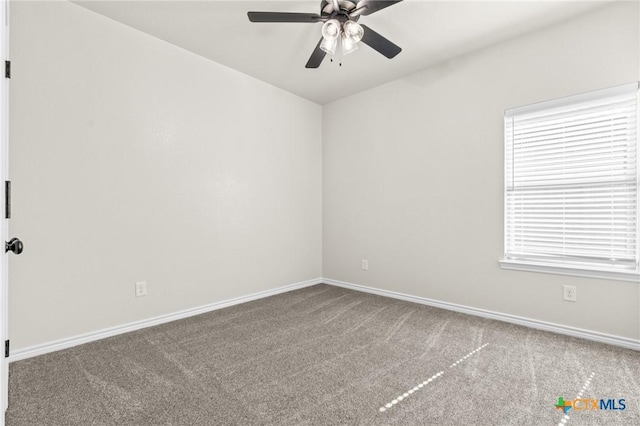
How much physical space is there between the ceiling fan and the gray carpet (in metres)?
2.15

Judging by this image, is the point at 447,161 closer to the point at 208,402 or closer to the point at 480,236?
the point at 480,236

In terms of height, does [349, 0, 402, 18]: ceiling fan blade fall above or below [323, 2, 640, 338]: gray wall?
above

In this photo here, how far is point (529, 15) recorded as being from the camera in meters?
2.39

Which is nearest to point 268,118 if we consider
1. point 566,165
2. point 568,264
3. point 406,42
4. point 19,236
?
point 406,42

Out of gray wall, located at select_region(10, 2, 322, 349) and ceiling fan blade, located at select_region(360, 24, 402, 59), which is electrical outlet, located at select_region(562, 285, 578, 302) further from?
gray wall, located at select_region(10, 2, 322, 349)

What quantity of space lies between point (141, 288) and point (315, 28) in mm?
2594

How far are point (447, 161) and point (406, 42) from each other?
1.17 metres

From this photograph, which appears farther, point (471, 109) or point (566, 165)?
point (471, 109)

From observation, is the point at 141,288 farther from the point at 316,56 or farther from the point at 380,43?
the point at 380,43

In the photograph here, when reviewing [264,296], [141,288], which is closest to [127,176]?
[141,288]

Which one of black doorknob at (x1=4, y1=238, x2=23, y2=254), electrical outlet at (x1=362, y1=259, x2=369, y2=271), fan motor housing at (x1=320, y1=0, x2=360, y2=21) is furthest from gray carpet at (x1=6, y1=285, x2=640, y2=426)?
fan motor housing at (x1=320, y1=0, x2=360, y2=21)

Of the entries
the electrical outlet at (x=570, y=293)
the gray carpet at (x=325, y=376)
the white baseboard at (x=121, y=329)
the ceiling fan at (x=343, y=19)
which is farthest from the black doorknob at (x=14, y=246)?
the electrical outlet at (x=570, y=293)

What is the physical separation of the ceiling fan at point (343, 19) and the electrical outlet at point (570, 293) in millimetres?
2236

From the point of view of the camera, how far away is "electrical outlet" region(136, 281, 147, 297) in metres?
2.62
